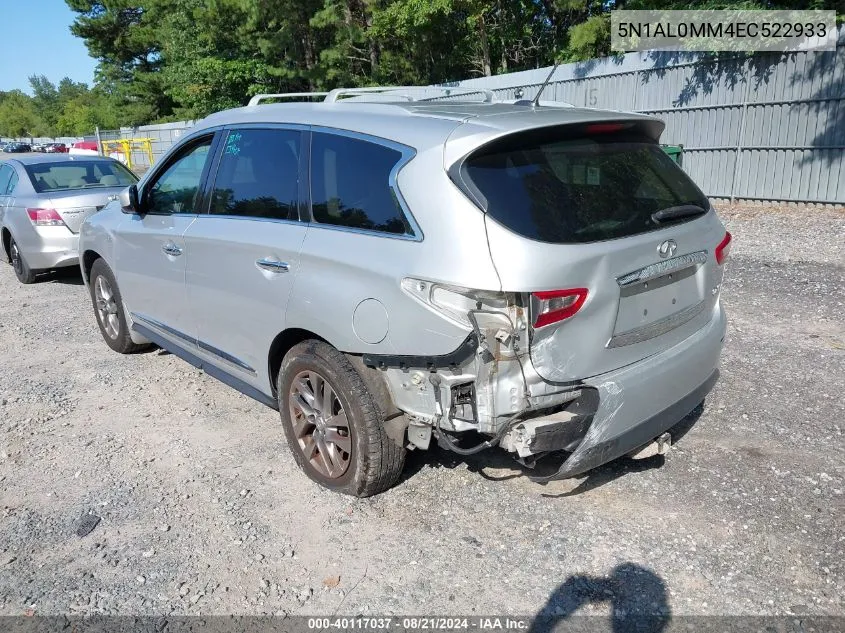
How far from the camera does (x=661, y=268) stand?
293cm

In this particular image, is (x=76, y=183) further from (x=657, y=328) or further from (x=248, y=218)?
(x=657, y=328)

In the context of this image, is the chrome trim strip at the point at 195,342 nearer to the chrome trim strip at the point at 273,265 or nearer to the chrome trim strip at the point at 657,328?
the chrome trim strip at the point at 273,265

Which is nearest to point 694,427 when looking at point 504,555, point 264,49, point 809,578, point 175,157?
point 809,578

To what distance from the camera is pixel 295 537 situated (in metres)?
3.11

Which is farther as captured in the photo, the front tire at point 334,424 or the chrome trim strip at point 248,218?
the chrome trim strip at point 248,218

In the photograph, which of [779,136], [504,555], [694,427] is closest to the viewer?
[504,555]

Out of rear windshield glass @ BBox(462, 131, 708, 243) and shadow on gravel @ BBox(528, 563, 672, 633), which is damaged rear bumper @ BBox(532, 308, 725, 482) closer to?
shadow on gravel @ BBox(528, 563, 672, 633)

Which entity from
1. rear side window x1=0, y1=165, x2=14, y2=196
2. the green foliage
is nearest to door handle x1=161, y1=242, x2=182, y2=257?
rear side window x1=0, y1=165, x2=14, y2=196

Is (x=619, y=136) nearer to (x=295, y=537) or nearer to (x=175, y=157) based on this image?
(x=295, y=537)

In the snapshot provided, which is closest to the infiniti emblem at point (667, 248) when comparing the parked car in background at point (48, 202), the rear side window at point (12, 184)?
the parked car in background at point (48, 202)

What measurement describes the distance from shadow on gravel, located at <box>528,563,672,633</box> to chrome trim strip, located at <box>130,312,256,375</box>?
2047mm

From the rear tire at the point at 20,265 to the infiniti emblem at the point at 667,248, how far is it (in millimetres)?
7927

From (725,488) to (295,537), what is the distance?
212 centimetres

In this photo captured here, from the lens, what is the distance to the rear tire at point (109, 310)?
539 cm
